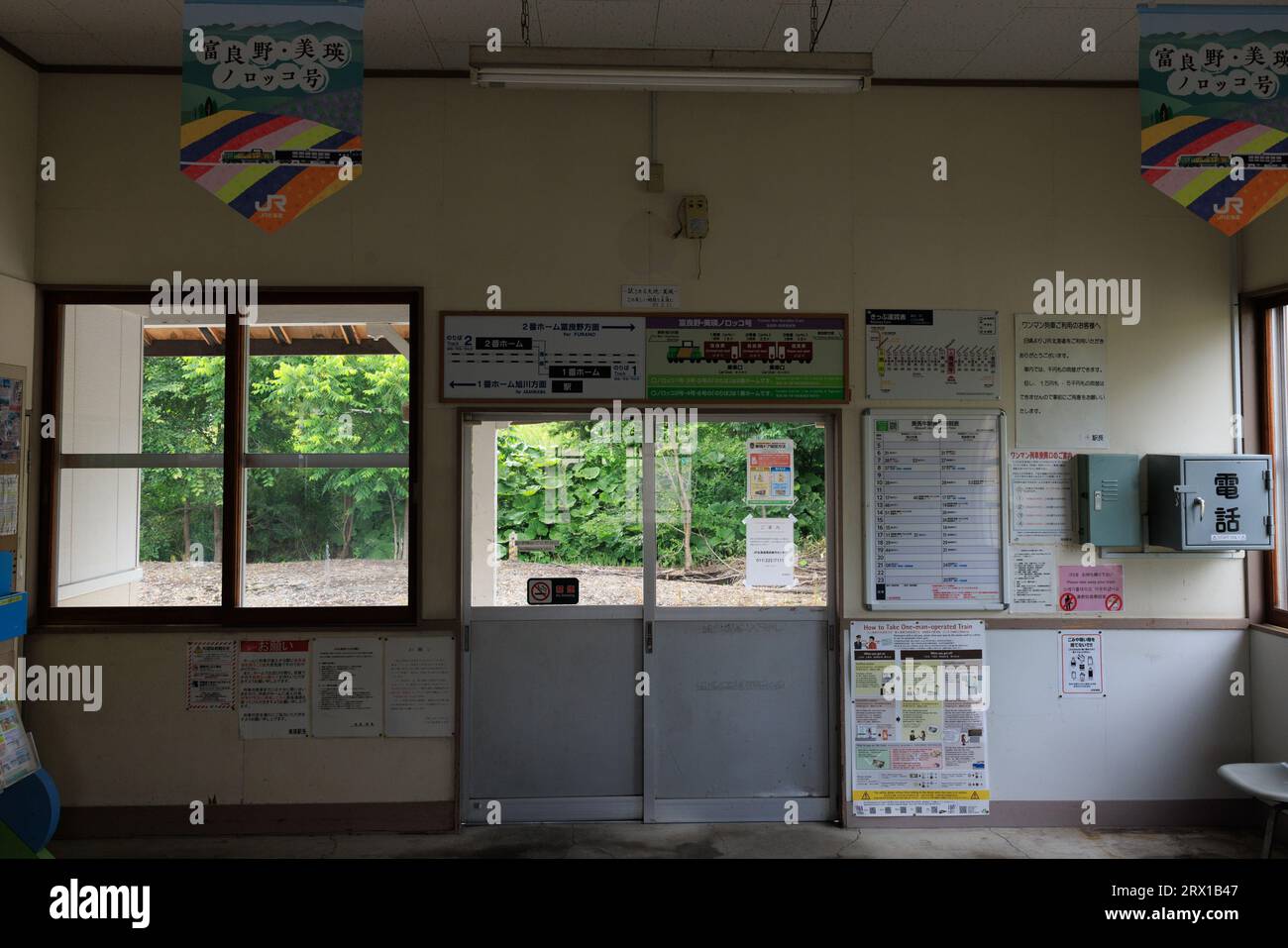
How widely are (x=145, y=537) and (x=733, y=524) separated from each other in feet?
9.34

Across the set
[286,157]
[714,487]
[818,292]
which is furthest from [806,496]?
[286,157]

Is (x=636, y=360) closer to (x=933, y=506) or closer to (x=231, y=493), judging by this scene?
(x=933, y=506)

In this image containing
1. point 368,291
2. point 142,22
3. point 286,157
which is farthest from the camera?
point 368,291

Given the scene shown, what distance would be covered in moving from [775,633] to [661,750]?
791 millimetres

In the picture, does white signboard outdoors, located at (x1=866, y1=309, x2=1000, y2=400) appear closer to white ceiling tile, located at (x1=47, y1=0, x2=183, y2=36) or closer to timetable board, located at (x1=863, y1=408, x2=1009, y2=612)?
timetable board, located at (x1=863, y1=408, x2=1009, y2=612)

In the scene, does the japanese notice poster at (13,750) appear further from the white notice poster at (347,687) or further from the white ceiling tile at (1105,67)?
the white ceiling tile at (1105,67)

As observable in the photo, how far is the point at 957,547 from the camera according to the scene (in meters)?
3.85

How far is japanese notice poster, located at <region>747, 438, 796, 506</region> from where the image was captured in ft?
12.9

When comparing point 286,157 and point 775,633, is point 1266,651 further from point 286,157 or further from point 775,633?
point 286,157

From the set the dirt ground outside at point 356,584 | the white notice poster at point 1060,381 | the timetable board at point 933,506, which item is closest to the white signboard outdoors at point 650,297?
the timetable board at point 933,506

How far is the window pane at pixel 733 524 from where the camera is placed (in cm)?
391

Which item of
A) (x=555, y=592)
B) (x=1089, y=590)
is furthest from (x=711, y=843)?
(x=1089, y=590)

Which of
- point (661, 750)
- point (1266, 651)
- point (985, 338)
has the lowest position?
point (661, 750)

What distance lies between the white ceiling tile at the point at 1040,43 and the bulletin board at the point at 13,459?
4.61m
